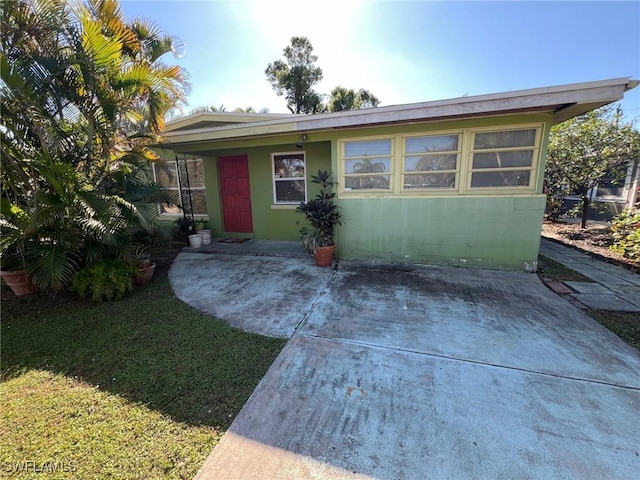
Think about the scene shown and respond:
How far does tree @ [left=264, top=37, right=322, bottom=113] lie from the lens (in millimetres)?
17328

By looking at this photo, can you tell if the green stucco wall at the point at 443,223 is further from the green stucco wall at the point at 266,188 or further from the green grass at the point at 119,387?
the green grass at the point at 119,387

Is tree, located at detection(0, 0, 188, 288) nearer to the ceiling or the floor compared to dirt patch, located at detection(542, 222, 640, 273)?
nearer to the ceiling

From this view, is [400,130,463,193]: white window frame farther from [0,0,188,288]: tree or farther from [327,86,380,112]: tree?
[327,86,380,112]: tree

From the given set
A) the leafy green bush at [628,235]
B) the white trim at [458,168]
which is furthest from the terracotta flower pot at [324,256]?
the leafy green bush at [628,235]

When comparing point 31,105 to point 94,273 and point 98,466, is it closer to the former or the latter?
point 94,273

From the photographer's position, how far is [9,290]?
4340mm

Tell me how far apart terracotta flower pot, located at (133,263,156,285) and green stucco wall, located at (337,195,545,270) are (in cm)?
349

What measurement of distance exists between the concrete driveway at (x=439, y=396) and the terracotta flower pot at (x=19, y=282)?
2746 millimetres

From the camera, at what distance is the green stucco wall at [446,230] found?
4.61 m

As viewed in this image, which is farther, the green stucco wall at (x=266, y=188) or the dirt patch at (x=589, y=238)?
the green stucco wall at (x=266, y=188)

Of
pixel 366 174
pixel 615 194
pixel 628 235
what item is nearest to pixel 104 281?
pixel 366 174

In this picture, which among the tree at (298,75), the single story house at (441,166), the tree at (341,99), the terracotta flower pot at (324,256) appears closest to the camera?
the single story house at (441,166)

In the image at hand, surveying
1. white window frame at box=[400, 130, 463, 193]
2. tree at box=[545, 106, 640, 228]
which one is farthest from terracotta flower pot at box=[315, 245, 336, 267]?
tree at box=[545, 106, 640, 228]

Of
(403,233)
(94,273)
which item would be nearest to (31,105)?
(94,273)
